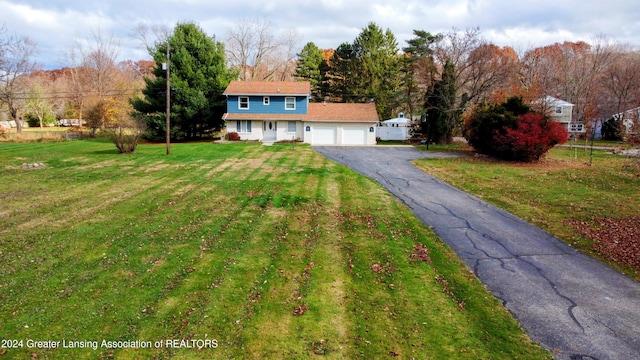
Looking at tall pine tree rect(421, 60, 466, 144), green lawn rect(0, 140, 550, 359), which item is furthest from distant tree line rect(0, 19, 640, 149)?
green lawn rect(0, 140, 550, 359)

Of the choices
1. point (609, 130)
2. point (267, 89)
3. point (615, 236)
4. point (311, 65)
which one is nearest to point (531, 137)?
point (615, 236)

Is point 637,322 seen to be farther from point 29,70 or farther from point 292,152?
point 29,70

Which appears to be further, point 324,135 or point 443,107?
point 324,135

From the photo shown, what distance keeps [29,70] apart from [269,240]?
156 feet

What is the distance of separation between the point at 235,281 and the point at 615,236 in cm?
917

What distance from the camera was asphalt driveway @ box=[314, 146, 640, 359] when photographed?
5.04 metres

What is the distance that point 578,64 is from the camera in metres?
48.2

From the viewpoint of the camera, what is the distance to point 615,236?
9.05 meters

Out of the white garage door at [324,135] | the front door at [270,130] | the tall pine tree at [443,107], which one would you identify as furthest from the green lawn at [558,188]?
the front door at [270,130]

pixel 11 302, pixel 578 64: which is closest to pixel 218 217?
pixel 11 302

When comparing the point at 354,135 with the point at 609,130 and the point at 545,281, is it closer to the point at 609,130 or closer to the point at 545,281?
the point at 545,281

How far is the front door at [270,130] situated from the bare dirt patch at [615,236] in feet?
88.8

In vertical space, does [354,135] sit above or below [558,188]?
above

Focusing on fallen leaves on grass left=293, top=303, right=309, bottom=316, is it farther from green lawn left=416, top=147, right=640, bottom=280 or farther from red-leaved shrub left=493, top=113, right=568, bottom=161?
red-leaved shrub left=493, top=113, right=568, bottom=161
